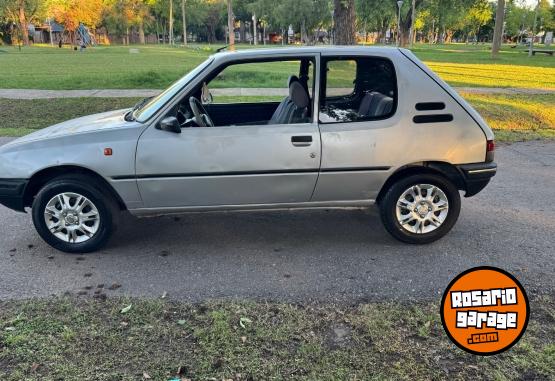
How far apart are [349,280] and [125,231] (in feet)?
7.91

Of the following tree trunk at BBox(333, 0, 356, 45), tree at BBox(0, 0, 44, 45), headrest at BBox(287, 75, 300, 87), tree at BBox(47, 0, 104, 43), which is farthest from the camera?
tree at BBox(47, 0, 104, 43)

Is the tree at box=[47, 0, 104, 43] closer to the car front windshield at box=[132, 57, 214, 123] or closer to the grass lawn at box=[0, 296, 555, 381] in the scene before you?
the car front windshield at box=[132, 57, 214, 123]

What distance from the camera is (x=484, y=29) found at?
104m

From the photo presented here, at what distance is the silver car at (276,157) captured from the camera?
4.32 meters

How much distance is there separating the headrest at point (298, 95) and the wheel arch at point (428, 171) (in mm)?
1053

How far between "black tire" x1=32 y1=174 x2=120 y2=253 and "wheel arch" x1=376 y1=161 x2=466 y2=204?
2.48 m

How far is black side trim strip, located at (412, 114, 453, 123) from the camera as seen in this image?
448 cm

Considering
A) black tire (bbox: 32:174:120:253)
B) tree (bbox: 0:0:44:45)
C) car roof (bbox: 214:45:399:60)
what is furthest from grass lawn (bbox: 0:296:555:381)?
tree (bbox: 0:0:44:45)

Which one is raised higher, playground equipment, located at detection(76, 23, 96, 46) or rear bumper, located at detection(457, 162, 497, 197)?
playground equipment, located at detection(76, 23, 96, 46)

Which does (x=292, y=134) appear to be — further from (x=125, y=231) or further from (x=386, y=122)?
(x=125, y=231)

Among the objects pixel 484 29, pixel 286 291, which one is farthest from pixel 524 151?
pixel 484 29

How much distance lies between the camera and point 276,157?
4.38 metres

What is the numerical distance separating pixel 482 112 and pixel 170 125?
32.7ft

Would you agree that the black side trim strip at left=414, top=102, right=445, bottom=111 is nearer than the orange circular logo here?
No
